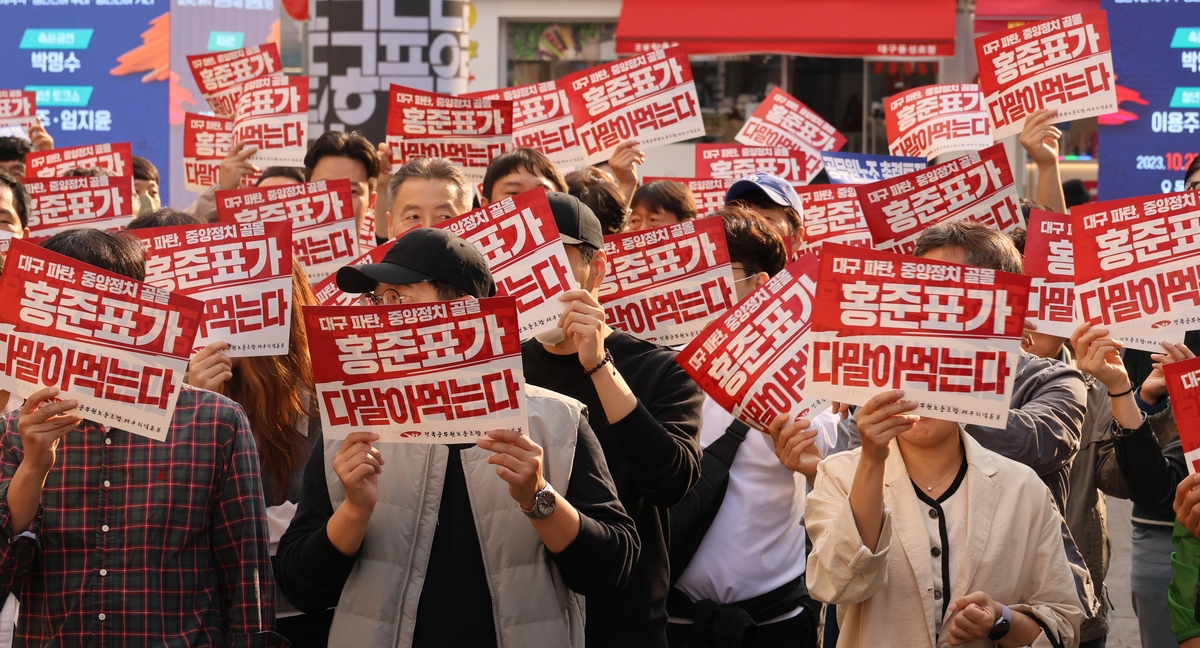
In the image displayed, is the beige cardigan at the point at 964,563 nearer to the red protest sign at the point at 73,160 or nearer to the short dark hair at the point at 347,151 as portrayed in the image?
the short dark hair at the point at 347,151

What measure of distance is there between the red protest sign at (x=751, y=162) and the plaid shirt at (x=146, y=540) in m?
4.59

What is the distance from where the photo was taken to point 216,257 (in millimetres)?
4168

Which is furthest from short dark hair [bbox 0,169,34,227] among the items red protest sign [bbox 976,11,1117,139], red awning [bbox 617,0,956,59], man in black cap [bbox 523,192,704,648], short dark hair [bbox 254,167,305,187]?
red awning [bbox 617,0,956,59]

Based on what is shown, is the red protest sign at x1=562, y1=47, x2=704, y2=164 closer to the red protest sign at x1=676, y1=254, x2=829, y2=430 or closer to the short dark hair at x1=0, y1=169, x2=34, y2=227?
the short dark hair at x1=0, y1=169, x2=34, y2=227

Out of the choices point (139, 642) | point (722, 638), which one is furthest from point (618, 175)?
point (139, 642)

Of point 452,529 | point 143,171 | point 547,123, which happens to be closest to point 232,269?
point 452,529

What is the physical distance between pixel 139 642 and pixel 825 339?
1629 mm

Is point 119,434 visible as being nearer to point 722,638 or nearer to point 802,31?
point 722,638

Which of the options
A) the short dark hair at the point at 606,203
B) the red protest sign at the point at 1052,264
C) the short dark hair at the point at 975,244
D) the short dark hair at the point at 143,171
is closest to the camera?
the short dark hair at the point at 975,244

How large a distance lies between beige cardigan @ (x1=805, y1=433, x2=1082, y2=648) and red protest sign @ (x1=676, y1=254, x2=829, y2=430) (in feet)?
1.62

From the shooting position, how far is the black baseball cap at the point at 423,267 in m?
3.08

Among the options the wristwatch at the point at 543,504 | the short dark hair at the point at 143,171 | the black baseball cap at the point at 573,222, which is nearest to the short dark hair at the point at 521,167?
the black baseball cap at the point at 573,222

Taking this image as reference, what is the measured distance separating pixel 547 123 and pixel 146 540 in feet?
14.0

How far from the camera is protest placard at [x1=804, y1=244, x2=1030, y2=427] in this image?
3.00 metres
